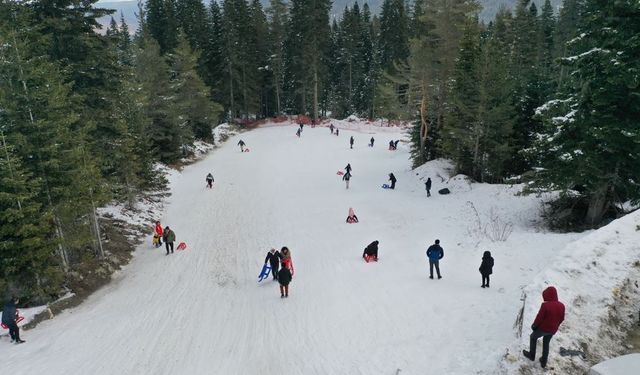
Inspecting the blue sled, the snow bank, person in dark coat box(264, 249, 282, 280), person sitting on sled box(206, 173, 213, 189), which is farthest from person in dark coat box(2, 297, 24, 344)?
person sitting on sled box(206, 173, 213, 189)

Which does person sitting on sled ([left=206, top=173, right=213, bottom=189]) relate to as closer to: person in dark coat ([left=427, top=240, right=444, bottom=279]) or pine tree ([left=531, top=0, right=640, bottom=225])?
person in dark coat ([left=427, top=240, right=444, bottom=279])

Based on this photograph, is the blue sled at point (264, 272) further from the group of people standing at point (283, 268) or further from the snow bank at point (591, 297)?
the snow bank at point (591, 297)

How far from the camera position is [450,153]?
3025 cm

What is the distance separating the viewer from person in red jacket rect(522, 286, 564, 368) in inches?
304

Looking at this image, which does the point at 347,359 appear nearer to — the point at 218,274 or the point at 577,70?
the point at 218,274

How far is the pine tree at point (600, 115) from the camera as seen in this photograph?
49.3 feet

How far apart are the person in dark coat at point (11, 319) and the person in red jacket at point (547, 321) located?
49.9 ft

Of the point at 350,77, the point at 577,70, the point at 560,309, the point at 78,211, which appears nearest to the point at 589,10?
the point at 577,70

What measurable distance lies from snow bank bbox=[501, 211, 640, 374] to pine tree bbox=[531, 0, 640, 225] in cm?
473

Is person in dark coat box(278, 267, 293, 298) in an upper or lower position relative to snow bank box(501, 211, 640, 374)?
lower

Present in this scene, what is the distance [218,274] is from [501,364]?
13.0 m

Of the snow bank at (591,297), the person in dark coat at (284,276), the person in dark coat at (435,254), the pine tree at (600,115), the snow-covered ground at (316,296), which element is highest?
the pine tree at (600,115)

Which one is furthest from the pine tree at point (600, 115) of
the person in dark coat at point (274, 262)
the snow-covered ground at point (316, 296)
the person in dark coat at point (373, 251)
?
Answer: the person in dark coat at point (274, 262)

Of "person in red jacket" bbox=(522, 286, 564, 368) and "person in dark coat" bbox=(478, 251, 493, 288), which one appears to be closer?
"person in red jacket" bbox=(522, 286, 564, 368)
